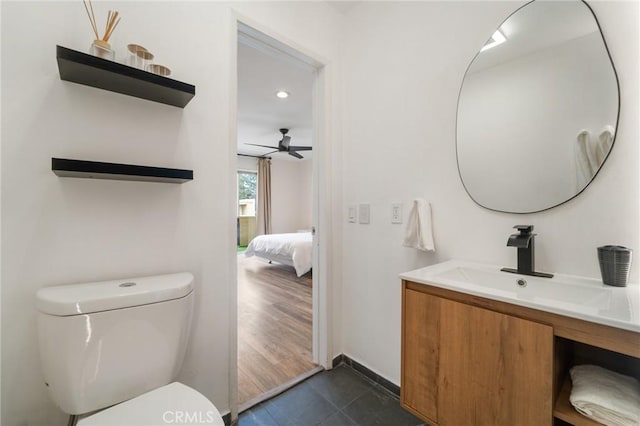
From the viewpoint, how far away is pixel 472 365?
0.93 metres

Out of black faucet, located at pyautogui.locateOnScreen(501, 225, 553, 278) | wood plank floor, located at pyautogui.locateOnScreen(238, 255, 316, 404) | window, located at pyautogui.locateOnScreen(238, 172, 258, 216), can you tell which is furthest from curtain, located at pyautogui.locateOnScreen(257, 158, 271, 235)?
black faucet, located at pyautogui.locateOnScreen(501, 225, 553, 278)

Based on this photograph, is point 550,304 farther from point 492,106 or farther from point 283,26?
point 283,26

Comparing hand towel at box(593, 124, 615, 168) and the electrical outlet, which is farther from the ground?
hand towel at box(593, 124, 615, 168)

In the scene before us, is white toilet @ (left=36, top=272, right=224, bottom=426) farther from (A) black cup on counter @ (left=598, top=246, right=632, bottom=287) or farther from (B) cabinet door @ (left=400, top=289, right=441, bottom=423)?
(A) black cup on counter @ (left=598, top=246, right=632, bottom=287)

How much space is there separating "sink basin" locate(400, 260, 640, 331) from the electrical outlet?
1.33ft

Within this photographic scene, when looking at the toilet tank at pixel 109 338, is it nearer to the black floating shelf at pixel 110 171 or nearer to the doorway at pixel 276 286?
the black floating shelf at pixel 110 171

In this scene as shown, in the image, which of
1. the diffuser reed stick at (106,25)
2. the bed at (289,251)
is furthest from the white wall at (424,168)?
the bed at (289,251)

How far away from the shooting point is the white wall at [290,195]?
7332 mm

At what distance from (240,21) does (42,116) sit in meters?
1.03

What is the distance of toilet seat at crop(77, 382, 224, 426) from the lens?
0.82 metres

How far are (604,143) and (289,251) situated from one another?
388cm

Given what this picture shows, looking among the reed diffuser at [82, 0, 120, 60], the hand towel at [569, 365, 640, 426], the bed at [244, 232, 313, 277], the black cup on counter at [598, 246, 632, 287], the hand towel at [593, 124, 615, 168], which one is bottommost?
the bed at [244, 232, 313, 277]

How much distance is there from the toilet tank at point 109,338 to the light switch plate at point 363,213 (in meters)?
1.16

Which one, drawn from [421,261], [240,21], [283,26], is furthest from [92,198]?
[421,261]
